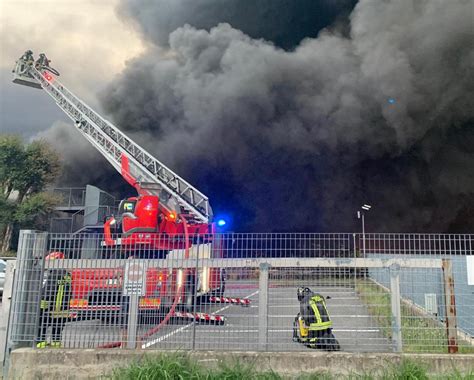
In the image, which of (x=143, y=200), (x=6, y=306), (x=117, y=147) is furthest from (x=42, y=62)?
(x=6, y=306)

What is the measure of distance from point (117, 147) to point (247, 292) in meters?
11.6

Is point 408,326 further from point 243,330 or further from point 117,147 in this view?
point 117,147

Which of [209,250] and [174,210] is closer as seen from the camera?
[209,250]

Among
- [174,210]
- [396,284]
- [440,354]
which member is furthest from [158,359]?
[174,210]

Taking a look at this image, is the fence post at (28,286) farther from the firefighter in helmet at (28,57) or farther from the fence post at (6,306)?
the firefighter in helmet at (28,57)

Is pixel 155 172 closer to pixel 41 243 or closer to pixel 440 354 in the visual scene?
pixel 41 243

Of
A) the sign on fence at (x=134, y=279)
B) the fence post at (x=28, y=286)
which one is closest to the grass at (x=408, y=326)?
the sign on fence at (x=134, y=279)

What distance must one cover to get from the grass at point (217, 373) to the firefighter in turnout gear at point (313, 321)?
989 millimetres

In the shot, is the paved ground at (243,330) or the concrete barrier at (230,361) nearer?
the concrete barrier at (230,361)

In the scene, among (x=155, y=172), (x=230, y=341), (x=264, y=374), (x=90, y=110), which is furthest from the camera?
(x=90, y=110)

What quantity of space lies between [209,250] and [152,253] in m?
0.92

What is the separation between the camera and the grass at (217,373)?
158 inches

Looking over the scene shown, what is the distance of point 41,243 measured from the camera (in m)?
5.15

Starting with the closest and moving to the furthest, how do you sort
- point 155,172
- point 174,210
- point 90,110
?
1. point 174,210
2. point 155,172
3. point 90,110
